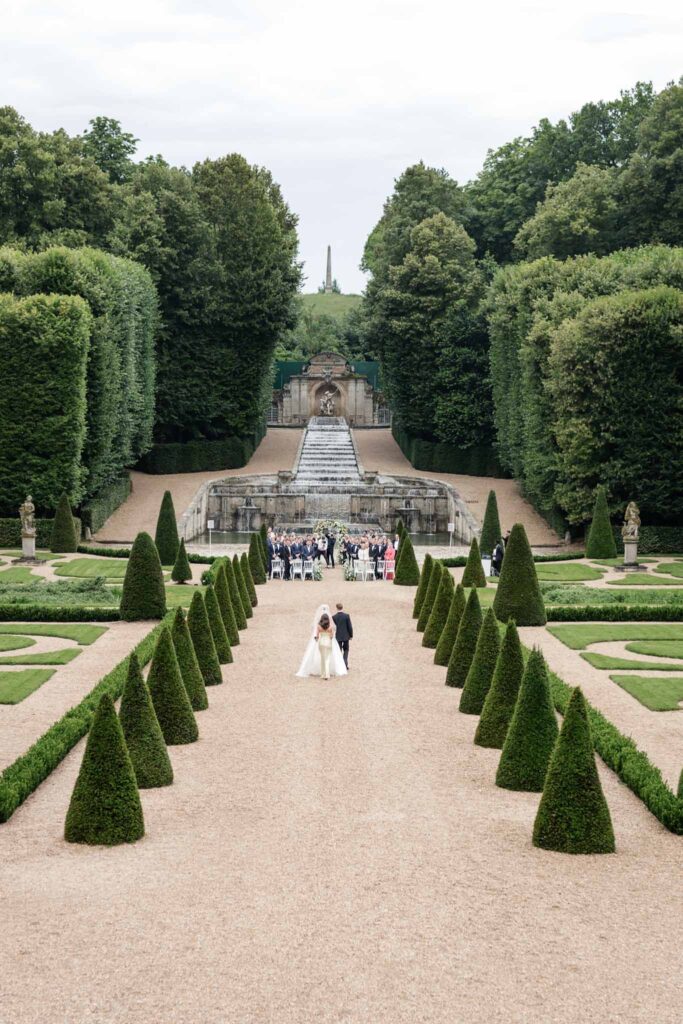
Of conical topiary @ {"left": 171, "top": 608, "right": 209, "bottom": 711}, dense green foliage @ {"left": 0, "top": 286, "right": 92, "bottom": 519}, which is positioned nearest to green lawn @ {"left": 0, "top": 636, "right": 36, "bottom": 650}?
conical topiary @ {"left": 171, "top": 608, "right": 209, "bottom": 711}

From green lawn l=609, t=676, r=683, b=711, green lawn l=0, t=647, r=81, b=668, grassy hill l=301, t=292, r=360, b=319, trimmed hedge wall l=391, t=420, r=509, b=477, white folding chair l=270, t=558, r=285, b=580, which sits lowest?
white folding chair l=270, t=558, r=285, b=580

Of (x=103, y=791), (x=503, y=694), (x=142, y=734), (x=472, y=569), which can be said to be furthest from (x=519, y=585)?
(x=103, y=791)

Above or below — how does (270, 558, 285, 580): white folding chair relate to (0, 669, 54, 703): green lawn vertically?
below

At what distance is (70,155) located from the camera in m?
66.4

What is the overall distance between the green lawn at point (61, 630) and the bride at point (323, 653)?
233 inches

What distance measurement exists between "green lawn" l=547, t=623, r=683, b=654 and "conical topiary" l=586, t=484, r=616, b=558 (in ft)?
48.6

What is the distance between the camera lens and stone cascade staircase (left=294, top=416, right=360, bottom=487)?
70.1 m

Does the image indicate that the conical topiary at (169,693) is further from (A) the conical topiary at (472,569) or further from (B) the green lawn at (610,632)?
(A) the conical topiary at (472,569)

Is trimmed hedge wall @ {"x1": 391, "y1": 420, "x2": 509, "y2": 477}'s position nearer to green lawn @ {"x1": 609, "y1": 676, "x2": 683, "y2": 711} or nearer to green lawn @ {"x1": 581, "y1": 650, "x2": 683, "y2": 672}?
green lawn @ {"x1": 581, "y1": 650, "x2": 683, "y2": 672}

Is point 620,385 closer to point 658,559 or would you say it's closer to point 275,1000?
point 658,559

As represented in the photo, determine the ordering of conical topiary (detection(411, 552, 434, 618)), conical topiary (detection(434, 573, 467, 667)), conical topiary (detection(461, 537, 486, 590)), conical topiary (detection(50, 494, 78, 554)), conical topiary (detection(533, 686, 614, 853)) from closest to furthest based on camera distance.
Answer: conical topiary (detection(533, 686, 614, 853)) < conical topiary (detection(434, 573, 467, 667)) < conical topiary (detection(411, 552, 434, 618)) < conical topiary (detection(461, 537, 486, 590)) < conical topiary (detection(50, 494, 78, 554))

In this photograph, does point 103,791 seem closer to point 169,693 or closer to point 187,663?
point 169,693

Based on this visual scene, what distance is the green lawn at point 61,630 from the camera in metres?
28.3

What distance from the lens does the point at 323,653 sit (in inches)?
935
